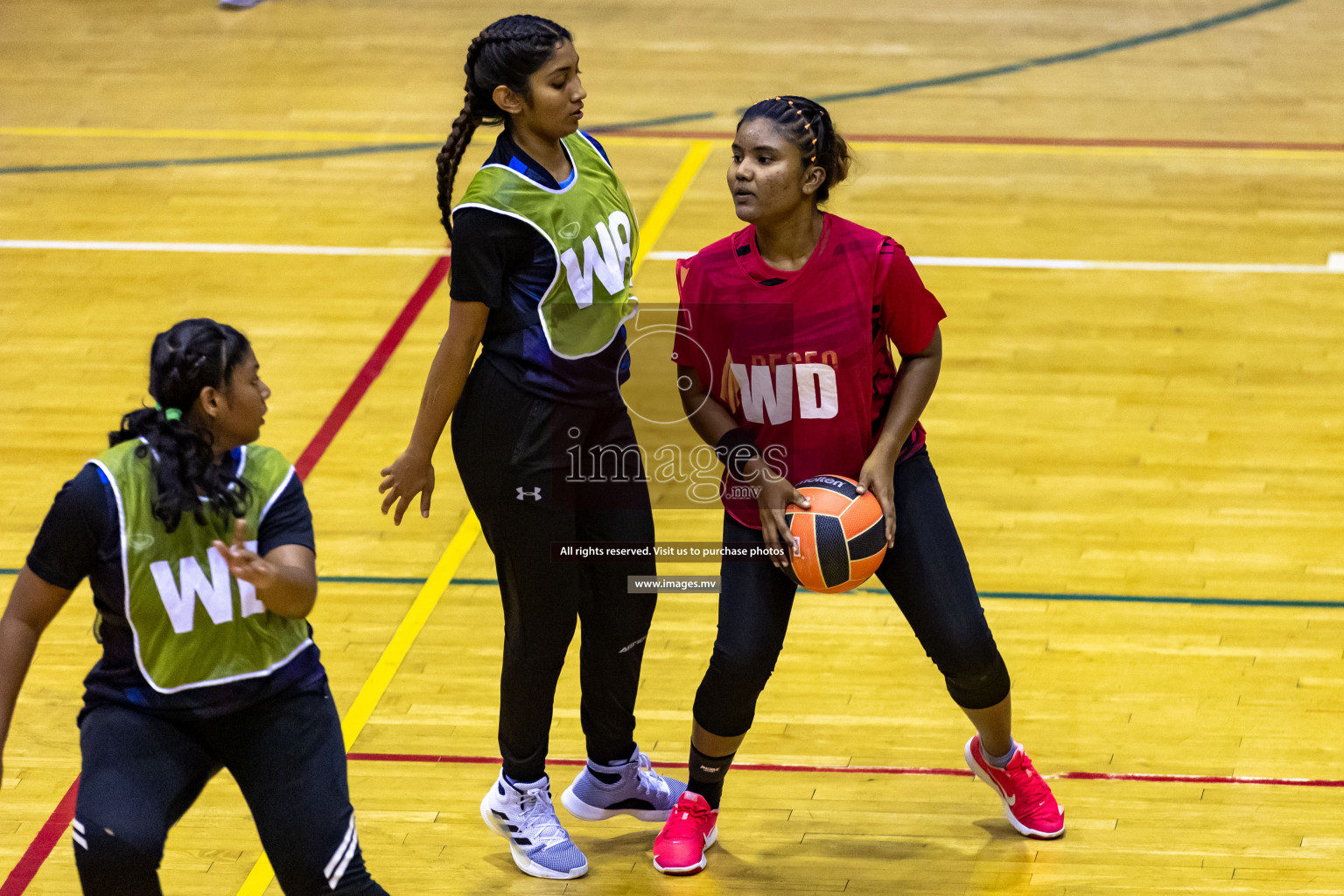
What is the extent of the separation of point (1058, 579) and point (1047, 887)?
5.31 feet

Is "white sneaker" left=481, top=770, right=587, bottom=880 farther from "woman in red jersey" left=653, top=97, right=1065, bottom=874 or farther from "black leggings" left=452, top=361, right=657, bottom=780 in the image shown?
"woman in red jersey" left=653, top=97, right=1065, bottom=874

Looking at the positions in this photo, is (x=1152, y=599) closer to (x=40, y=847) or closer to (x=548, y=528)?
(x=548, y=528)

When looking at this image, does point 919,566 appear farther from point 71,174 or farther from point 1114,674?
point 71,174

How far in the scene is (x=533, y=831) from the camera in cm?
376

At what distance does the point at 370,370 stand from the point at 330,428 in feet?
1.72

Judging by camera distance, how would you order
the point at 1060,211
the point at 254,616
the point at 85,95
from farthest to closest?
the point at 85,95, the point at 1060,211, the point at 254,616

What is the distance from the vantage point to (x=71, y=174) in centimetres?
880

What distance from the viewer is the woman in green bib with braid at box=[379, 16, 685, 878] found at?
334 cm

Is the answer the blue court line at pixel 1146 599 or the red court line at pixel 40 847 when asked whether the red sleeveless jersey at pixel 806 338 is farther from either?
the red court line at pixel 40 847

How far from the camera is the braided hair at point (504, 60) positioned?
131 inches

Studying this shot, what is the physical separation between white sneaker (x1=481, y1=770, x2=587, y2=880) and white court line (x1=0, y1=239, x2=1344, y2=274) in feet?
12.2

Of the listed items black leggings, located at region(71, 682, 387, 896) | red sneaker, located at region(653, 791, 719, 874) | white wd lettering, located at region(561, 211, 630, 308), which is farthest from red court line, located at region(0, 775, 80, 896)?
white wd lettering, located at region(561, 211, 630, 308)

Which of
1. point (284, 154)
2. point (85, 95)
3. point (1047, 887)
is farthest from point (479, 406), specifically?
point (85, 95)

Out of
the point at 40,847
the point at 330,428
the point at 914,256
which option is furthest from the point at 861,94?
the point at 40,847
